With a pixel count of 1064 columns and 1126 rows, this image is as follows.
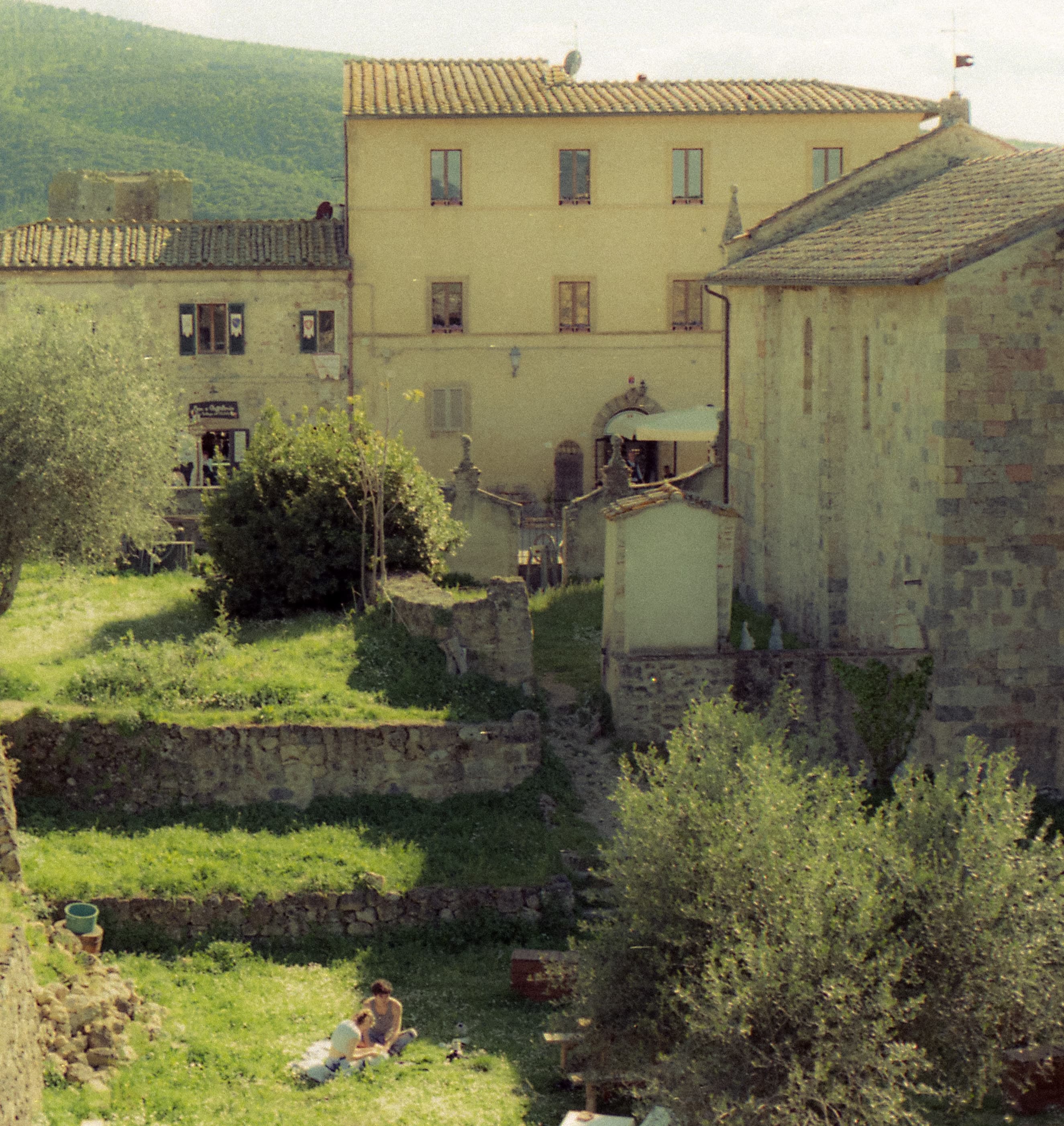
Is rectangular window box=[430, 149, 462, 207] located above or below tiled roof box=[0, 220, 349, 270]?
above

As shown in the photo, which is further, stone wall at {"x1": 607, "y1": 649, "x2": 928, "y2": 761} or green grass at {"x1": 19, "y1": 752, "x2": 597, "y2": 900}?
stone wall at {"x1": 607, "y1": 649, "x2": 928, "y2": 761}

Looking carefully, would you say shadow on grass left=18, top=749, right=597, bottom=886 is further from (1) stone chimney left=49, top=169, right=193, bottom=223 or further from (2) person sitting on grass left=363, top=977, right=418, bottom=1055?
(1) stone chimney left=49, top=169, right=193, bottom=223

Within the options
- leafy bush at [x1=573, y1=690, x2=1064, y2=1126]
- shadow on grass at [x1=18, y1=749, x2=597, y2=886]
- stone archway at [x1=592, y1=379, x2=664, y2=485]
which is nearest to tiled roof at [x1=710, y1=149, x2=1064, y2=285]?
leafy bush at [x1=573, y1=690, x2=1064, y2=1126]

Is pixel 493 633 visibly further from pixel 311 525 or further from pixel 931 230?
pixel 931 230

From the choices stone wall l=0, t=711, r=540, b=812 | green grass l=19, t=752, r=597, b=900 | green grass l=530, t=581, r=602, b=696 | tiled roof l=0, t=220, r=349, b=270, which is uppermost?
tiled roof l=0, t=220, r=349, b=270

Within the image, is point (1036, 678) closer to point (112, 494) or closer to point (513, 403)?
point (112, 494)

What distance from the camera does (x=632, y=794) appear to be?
1482 cm

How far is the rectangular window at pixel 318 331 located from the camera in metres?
40.8

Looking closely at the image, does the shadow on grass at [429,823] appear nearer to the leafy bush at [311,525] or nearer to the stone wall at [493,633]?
the stone wall at [493,633]

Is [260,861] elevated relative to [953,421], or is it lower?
lower

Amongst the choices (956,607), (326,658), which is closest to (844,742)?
(956,607)

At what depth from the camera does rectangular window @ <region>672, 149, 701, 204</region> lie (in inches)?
1666

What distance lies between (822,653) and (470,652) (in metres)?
4.59

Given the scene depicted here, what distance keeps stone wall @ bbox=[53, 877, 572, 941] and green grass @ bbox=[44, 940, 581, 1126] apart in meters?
0.29
